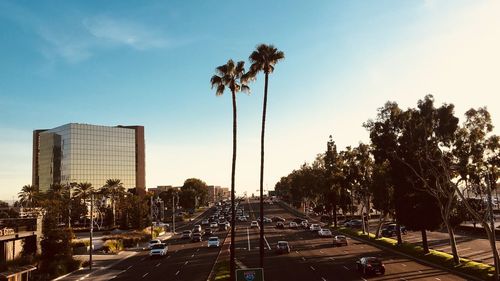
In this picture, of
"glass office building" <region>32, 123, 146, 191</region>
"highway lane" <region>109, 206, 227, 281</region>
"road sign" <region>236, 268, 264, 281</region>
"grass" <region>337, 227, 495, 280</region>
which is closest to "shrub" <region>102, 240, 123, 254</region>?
"highway lane" <region>109, 206, 227, 281</region>

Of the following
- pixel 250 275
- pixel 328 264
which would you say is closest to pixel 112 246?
pixel 328 264

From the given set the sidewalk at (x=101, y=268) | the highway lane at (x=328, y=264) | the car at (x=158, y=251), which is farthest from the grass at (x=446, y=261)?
the sidewalk at (x=101, y=268)

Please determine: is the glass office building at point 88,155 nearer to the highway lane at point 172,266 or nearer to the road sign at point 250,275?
the highway lane at point 172,266

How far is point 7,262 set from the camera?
37031 mm

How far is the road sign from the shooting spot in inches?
869

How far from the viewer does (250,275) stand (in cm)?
2206

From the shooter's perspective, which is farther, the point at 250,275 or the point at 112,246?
the point at 112,246

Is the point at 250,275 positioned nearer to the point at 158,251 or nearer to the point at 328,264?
the point at 328,264

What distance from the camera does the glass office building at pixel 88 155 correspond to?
172875 mm

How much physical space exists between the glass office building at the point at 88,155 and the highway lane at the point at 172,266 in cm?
12270

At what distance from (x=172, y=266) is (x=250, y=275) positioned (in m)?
25.8

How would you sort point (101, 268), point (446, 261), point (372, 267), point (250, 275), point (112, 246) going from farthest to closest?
1. point (112, 246)
2. point (101, 268)
3. point (446, 261)
4. point (372, 267)
5. point (250, 275)

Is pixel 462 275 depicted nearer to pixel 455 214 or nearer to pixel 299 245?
pixel 455 214

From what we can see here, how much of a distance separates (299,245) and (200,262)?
61.0 ft
